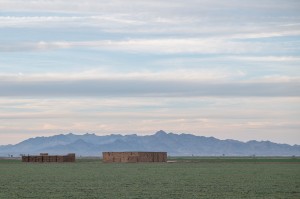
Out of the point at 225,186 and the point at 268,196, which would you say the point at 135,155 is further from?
the point at 268,196

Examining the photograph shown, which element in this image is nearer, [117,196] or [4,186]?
[117,196]

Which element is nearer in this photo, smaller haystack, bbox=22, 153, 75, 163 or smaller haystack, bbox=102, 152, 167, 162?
smaller haystack, bbox=102, 152, 167, 162

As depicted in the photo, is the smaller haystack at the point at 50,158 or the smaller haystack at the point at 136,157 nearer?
the smaller haystack at the point at 136,157

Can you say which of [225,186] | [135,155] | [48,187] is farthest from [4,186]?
[135,155]

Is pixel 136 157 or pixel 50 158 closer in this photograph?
pixel 136 157

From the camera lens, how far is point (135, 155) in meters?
127

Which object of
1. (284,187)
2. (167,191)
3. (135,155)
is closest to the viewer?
(167,191)

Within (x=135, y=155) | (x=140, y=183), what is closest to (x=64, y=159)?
(x=135, y=155)

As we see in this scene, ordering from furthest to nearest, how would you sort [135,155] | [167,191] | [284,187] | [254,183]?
[135,155] → [254,183] → [284,187] → [167,191]

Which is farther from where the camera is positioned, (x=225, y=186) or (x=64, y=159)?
(x=64, y=159)

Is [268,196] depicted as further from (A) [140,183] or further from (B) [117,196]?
(A) [140,183]

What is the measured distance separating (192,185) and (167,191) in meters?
6.23

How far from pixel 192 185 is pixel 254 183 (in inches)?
191

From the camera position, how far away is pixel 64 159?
427 feet
